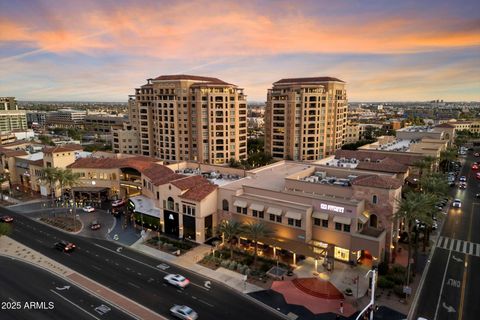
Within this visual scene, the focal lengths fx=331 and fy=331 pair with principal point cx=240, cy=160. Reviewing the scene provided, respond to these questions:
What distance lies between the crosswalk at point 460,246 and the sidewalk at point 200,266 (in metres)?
39.9

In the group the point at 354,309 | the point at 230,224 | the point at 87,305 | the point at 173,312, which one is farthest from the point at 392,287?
the point at 87,305

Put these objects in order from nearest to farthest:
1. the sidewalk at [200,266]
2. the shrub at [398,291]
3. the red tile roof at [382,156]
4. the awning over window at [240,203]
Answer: the shrub at [398,291] < the sidewalk at [200,266] < the awning over window at [240,203] < the red tile roof at [382,156]

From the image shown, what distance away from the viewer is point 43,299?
156 ft

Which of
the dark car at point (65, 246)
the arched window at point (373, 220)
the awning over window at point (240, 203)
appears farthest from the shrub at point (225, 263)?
the dark car at point (65, 246)

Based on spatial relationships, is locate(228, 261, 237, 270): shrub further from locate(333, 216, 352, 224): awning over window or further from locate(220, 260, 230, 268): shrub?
locate(333, 216, 352, 224): awning over window

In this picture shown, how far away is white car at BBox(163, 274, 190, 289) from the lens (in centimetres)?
5025

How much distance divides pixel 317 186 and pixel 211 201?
21.5 metres

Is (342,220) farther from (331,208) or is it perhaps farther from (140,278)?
(140,278)

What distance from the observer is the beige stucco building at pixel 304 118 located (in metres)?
144

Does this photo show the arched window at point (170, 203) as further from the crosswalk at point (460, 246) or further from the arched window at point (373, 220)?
the crosswalk at point (460, 246)

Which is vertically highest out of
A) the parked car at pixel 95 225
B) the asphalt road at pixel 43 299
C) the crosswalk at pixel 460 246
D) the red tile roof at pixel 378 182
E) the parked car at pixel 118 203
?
the red tile roof at pixel 378 182

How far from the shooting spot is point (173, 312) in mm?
43188

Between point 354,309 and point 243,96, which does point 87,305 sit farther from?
point 243,96

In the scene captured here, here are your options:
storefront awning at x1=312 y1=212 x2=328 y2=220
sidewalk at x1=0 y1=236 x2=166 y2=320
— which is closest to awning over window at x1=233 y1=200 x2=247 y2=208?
storefront awning at x1=312 y1=212 x2=328 y2=220
